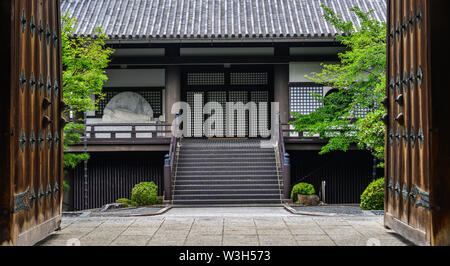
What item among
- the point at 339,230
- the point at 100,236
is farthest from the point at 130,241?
the point at 339,230

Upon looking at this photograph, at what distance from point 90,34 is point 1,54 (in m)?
13.8

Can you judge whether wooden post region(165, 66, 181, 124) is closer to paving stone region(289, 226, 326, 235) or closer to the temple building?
the temple building

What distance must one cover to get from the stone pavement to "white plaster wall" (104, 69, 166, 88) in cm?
1145

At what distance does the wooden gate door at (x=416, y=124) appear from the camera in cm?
610

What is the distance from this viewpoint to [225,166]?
18.1m

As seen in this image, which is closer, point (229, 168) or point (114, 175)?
point (229, 168)

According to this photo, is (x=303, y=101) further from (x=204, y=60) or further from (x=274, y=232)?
(x=274, y=232)

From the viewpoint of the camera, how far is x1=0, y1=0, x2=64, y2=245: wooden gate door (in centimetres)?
599

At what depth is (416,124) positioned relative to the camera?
6867 mm

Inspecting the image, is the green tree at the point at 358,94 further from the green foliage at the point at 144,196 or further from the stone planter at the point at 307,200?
the green foliage at the point at 144,196

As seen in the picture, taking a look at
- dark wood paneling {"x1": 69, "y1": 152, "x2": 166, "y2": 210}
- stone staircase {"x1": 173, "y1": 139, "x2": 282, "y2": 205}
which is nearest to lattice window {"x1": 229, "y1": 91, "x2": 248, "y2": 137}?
stone staircase {"x1": 173, "y1": 139, "x2": 282, "y2": 205}

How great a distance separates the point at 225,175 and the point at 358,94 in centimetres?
553

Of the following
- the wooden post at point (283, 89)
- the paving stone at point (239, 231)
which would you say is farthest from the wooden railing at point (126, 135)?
the paving stone at point (239, 231)

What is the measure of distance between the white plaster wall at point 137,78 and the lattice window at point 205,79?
60.8 inches
